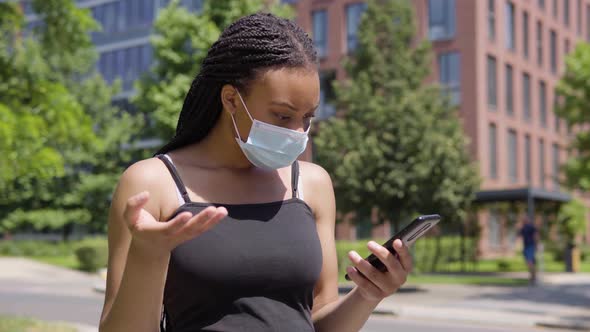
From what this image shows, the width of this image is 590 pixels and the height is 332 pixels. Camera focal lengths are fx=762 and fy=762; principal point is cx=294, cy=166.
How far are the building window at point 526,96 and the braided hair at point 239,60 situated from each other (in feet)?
139

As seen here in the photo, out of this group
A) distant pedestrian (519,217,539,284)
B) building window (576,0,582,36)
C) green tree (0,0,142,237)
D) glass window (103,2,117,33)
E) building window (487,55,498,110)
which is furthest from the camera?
glass window (103,2,117,33)

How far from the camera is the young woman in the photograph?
2.05 meters

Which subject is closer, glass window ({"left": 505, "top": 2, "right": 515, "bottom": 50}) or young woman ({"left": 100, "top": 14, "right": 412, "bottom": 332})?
young woman ({"left": 100, "top": 14, "right": 412, "bottom": 332})

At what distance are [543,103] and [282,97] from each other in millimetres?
45819

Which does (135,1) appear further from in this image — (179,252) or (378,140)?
(179,252)

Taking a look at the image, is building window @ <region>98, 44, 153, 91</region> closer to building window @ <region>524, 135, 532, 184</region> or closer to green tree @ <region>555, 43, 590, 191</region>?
building window @ <region>524, 135, 532, 184</region>

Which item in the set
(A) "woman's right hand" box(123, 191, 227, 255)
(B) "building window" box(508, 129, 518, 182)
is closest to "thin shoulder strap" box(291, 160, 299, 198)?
(A) "woman's right hand" box(123, 191, 227, 255)

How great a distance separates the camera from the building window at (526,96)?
1688 inches

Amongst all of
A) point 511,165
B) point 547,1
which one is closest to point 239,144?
point 511,165

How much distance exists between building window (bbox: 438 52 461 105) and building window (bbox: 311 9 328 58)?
259 inches

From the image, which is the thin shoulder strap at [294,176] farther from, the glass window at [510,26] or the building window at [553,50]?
the building window at [553,50]

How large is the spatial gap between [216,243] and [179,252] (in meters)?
0.10

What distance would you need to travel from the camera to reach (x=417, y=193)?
2350 cm

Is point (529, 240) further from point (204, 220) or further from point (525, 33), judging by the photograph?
point (204, 220)
